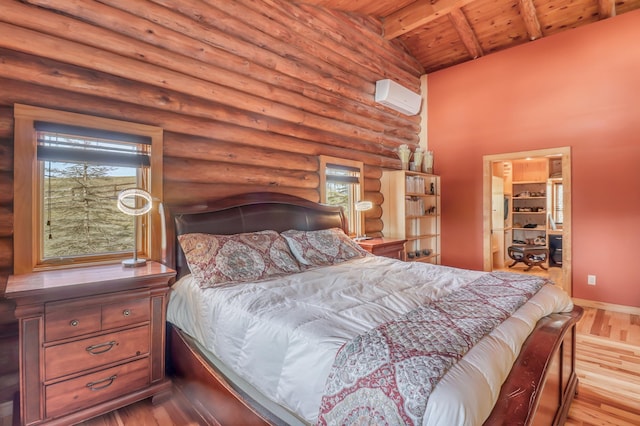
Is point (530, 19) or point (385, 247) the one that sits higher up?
point (530, 19)

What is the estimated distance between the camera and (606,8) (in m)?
3.90

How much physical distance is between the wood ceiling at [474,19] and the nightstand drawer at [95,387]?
3.77m

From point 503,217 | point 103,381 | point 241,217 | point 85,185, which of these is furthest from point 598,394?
point 503,217

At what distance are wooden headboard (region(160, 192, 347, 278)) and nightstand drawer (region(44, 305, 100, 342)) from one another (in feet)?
2.31

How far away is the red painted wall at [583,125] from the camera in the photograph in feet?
12.8

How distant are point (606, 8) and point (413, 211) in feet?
10.9

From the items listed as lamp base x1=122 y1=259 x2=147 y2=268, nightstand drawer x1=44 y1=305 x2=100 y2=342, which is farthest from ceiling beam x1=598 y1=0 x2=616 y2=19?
nightstand drawer x1=44 y1=305 x2=100 y2=342

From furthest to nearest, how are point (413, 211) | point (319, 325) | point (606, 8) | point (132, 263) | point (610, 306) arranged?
point (413, 211) → point (610, 306) → point (606, 8) → point (132, 263) → point (319, 325)

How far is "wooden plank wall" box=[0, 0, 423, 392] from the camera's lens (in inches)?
77.8

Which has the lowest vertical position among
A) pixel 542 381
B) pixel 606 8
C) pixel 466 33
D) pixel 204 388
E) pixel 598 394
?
pixel 598 394

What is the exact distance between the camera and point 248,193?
10.1 feet

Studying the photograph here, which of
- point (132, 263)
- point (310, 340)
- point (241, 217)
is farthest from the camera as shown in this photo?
point (241, 217)

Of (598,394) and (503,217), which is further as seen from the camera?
(503,217)

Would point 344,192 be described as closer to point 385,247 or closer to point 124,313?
point 385,247
